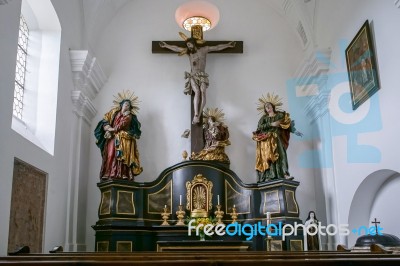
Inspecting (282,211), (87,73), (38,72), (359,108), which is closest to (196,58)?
(87,73)

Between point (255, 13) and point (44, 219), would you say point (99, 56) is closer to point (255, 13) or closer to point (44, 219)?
point (255, 13)

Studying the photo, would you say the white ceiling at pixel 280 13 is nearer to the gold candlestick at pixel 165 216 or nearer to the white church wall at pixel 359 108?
the white church wall at pixel 359 108

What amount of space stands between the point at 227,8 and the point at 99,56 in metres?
3.10

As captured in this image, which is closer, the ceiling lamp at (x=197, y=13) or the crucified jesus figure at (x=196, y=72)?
the ceiling lamp at (x=197, y=13)

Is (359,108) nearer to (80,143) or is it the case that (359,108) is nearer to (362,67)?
(362,67)

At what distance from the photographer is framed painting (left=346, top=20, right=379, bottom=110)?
6.77m

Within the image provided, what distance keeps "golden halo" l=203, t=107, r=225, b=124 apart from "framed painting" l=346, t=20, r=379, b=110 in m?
2.75

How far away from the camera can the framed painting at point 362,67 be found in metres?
6.77

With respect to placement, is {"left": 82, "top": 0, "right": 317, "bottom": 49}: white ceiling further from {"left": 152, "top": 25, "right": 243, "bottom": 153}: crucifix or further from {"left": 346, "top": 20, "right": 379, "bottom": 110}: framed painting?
{"left": 346, "top": 20, "right": 379, "bottom": 110}: framed painting

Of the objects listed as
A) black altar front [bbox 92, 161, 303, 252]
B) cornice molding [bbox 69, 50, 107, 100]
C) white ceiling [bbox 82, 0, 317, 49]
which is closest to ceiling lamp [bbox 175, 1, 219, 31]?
cornice molding [bbox 69, 50, 107, 100]

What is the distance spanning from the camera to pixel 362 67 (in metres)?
7.17

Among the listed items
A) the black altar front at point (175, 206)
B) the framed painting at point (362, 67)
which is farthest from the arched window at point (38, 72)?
the framed painting at point (362, 67)

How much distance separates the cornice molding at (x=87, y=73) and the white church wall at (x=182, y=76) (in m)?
0.30

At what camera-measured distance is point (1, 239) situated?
214 inches
